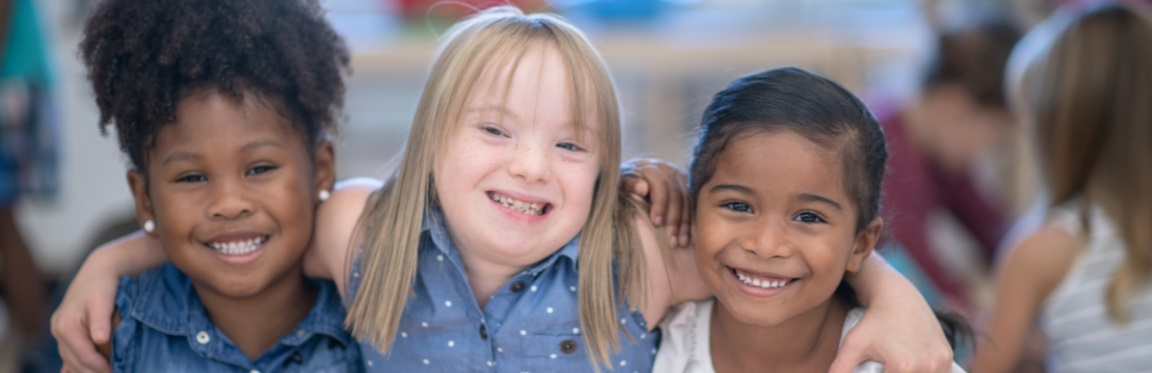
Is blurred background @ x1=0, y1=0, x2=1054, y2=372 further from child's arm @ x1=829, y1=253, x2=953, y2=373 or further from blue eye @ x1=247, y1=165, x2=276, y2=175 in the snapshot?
blue eye @ x1=247, y1=165, x2=276, y2=175

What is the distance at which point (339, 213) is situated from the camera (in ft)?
5.21

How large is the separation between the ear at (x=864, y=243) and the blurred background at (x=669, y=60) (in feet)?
4.93

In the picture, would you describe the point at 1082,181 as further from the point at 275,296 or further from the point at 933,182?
the point at 275,296

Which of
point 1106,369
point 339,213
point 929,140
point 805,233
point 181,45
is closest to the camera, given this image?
point 805,233

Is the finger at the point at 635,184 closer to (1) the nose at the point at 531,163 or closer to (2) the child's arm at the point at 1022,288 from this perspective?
(1) the nose at the point at 531,163

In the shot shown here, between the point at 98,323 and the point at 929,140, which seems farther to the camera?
the point at 929,140

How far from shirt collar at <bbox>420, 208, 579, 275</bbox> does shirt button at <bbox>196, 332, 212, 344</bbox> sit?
35 centimetres

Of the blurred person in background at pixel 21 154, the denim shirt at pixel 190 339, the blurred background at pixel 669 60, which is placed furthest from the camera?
the blurred background at pixel 669 60

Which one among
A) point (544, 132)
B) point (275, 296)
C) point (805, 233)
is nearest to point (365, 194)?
point (275, 296)

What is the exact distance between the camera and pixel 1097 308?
1.91m

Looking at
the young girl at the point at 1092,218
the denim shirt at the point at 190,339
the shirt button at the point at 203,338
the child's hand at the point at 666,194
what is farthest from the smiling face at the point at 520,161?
the young girl at the point at 1092,218

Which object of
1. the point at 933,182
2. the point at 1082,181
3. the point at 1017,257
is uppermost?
the point at 1082,181

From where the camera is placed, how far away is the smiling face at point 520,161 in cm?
145

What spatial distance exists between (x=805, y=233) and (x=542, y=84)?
1.29ft
